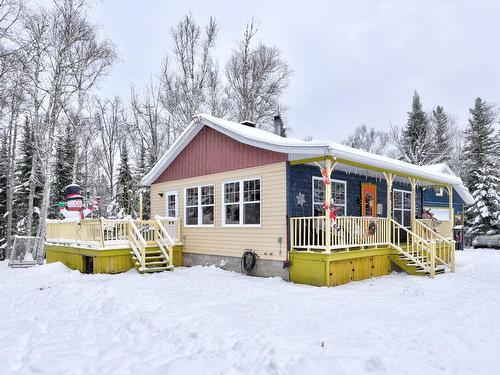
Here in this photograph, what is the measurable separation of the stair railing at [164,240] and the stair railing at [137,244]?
0.73 m

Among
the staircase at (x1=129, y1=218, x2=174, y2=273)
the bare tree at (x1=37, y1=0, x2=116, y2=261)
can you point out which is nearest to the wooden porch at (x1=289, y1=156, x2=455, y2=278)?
the staircase at (x1=129, y1=218, x2=174, y2=273)

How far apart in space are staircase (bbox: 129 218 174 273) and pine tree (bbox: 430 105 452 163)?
25.7m

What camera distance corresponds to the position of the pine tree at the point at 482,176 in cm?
2617

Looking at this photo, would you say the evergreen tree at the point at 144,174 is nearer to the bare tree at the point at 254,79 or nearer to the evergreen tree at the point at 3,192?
the evergreen tree at the point at 3,192

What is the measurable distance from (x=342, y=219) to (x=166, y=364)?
6.66m

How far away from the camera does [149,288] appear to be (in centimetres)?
904

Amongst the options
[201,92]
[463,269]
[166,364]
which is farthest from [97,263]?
[201,92]

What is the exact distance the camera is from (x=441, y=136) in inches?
1374

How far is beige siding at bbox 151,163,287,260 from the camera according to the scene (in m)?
10.4

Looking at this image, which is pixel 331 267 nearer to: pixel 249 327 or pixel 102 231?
pixel 249 327

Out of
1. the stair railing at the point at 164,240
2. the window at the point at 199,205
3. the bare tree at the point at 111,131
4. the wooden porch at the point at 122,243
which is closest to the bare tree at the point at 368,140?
the bare tree at the point at 111,131

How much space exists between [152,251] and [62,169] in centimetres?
1666

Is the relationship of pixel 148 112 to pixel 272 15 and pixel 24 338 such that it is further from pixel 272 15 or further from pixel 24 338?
pixel 24 338

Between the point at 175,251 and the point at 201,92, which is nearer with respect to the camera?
the point at 175,251
